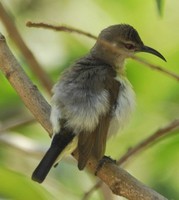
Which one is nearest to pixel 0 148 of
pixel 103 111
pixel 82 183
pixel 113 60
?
pixel 82 183

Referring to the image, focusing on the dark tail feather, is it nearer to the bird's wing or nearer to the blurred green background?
the bird's wing

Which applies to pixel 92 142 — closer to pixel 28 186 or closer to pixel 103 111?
pixel 103 111

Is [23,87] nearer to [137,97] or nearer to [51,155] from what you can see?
[51,155]

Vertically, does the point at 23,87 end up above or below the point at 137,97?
above

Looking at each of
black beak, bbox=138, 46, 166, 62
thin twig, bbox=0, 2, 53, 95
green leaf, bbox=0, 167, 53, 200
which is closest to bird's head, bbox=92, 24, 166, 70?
black beak, bbox=138, 46, 166, 62

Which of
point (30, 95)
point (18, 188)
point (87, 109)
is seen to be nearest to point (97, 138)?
point (87, 109)

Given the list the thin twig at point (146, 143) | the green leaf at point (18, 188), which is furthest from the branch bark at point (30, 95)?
the green leaf at point (18, 188)
